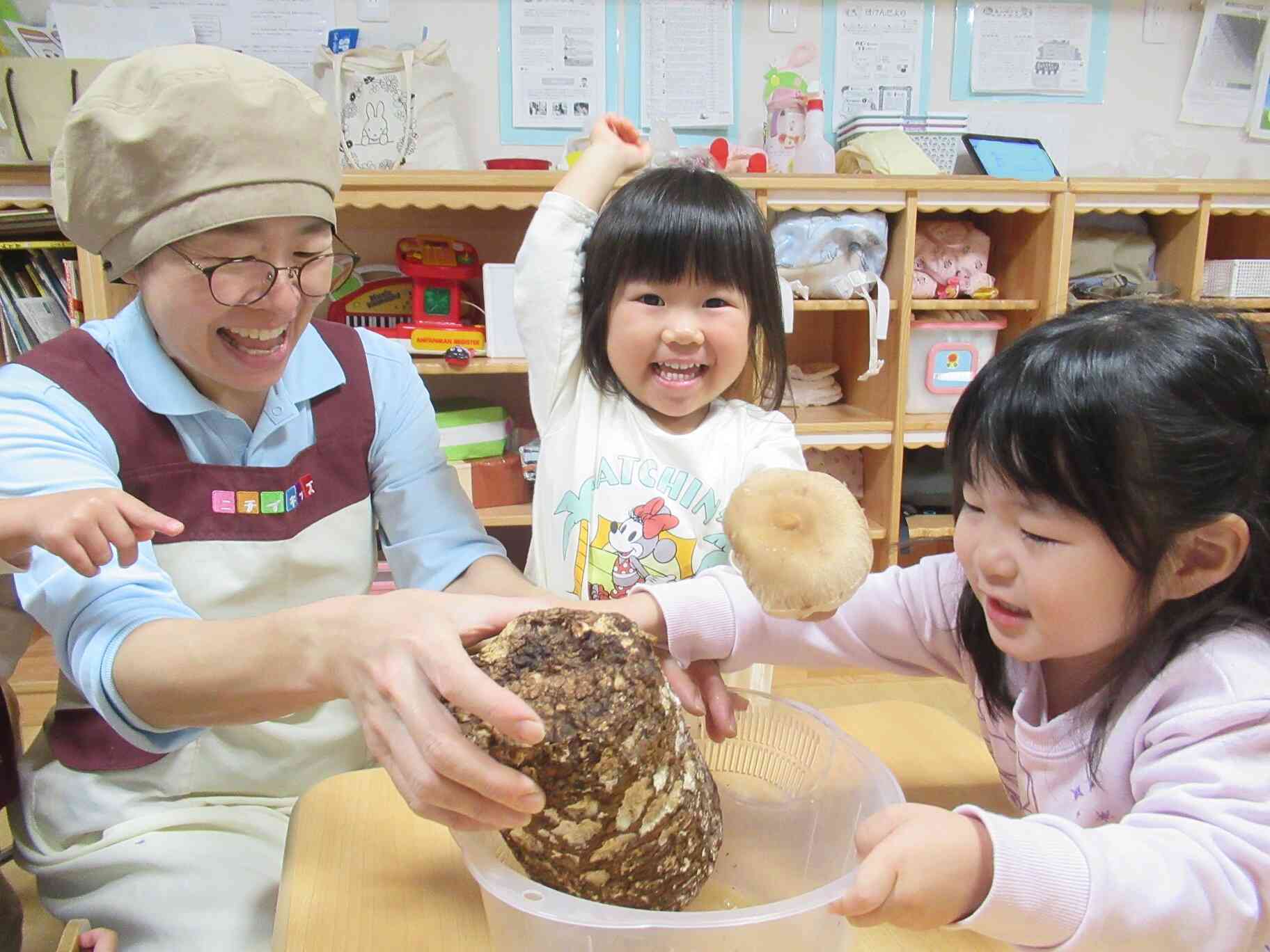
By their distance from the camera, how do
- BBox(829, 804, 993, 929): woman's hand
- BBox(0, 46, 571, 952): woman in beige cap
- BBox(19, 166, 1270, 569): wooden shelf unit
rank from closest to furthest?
BBox(829, 804, 993, 929): woman's hand, BBox(0, 46, 571, 952): woman in beige cap, BBox(19, 166, 1270, 569): wooden shelf unit

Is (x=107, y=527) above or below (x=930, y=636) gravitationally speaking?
above

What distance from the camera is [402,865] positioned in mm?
688

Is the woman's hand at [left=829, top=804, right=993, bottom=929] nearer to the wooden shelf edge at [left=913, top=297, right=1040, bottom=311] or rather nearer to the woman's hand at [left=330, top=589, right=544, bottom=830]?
the woman's hand at [left=330, top=589, right=544, bottom=830]

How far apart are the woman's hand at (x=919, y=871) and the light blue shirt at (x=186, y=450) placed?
59cm

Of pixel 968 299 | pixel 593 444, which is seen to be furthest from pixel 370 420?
pixel 968 299

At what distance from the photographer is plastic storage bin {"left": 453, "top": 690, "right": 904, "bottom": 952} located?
0.47 meters

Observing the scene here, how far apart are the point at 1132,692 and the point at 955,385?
1.80 meters

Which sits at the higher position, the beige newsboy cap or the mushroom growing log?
the beige newsboy cap

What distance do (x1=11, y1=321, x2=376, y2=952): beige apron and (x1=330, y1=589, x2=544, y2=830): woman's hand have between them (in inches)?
15.0

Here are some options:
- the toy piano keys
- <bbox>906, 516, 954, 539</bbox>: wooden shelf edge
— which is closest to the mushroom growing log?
the toy piano keys

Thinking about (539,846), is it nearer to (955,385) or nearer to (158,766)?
(158,766)

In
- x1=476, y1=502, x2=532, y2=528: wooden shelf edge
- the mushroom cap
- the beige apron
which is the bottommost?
x1=476, y1=502, x2=532, y2=528: wooden shelf edge

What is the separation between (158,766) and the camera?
893 mm

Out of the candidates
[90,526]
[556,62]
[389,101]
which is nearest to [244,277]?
[90,526]
